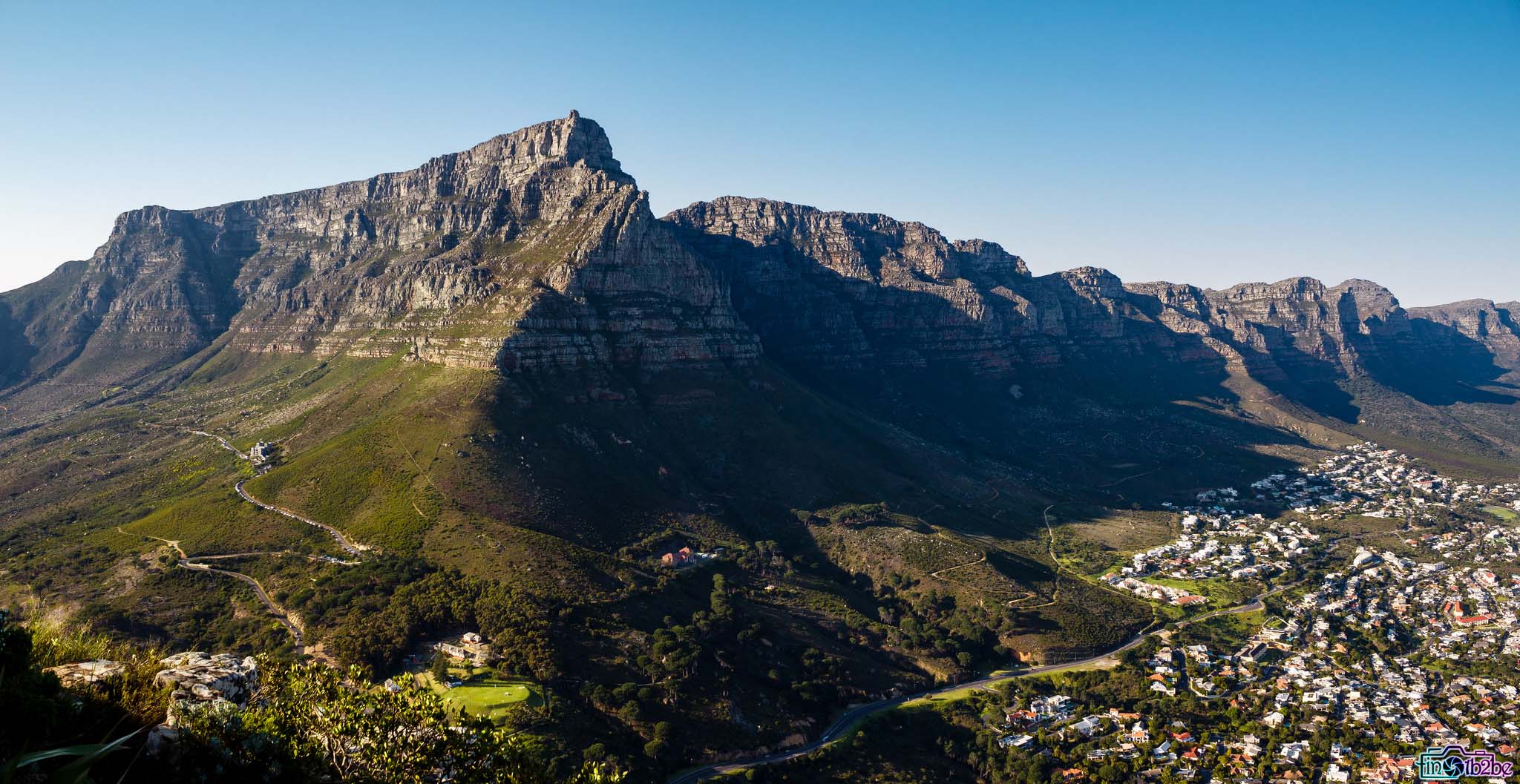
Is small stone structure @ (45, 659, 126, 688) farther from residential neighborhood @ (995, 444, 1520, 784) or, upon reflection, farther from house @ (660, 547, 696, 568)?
house @ (660, 547, 696, 568)

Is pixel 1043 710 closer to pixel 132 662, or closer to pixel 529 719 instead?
pixel 529 719

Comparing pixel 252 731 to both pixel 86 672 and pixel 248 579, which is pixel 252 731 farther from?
pixel 248 579

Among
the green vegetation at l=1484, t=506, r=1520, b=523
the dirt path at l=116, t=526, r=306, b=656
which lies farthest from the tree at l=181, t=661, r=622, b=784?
the green vegetation at l=1484, t=506, r=1520, b=523

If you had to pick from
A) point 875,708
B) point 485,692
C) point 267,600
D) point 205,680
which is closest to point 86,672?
point 205,680

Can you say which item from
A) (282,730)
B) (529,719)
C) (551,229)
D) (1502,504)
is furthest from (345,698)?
(1502,504)

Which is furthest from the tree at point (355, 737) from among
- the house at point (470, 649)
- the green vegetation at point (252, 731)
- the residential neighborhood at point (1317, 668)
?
the residential neighborhood at point (1317, 668)

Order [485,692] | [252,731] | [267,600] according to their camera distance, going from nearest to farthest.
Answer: [252,731] < [485,692] < [267,600]
